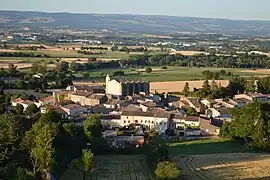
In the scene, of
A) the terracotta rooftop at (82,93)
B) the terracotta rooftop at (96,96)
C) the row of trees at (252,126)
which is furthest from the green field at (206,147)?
the terracotta rooftop at (82,93)

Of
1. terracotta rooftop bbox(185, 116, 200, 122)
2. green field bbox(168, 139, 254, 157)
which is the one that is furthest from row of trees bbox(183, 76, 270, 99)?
green field bbox(168, 139, 254, 157)

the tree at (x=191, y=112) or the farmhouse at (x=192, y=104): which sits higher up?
the tree at (x=191, y=112)

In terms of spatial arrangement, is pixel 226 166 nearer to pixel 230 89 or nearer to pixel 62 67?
pixel 230 89

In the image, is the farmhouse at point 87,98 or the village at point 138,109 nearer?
the village at point 138,109

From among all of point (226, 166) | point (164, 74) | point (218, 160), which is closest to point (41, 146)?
point (226, 166)

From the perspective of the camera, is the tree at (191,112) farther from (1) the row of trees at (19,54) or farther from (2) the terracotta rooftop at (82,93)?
(1) the row of trees at (19,54)
